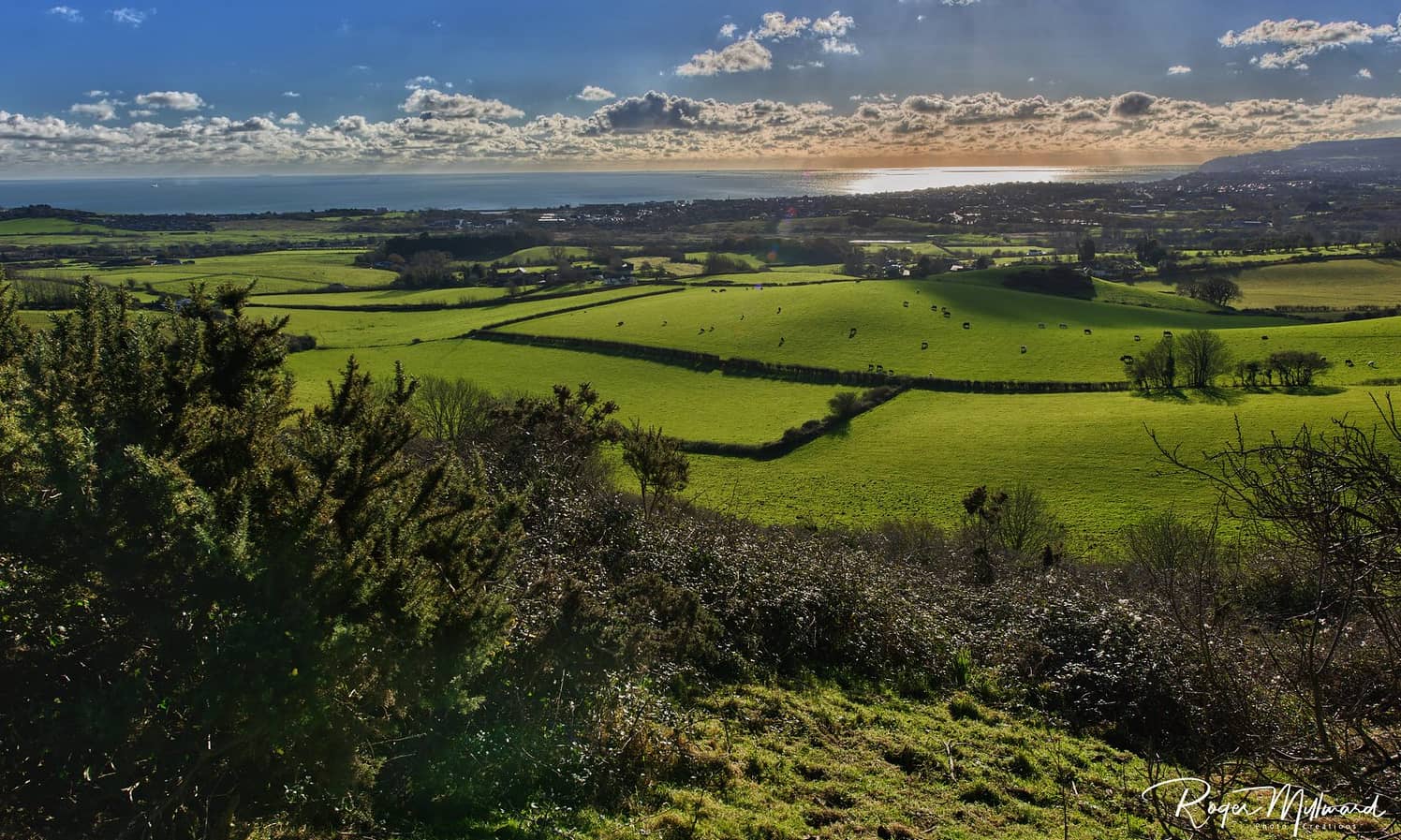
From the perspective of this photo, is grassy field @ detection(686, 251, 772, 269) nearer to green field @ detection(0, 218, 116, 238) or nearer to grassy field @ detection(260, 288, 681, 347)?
grassy field @ detection(260, 288, 681, 347)

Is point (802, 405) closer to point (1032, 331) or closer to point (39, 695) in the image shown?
point (1032, 331)

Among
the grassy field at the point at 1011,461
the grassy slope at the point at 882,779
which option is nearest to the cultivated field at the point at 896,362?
the grassy field at the point at 1011,461

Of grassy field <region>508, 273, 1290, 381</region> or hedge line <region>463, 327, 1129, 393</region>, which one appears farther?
grassy field <region>508, 273, 1290, 381</region>

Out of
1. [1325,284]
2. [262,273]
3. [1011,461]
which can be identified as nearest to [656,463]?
[1011,461]

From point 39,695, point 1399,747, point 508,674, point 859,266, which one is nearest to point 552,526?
point 508,674

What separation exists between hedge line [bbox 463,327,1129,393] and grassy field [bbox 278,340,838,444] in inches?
60.3

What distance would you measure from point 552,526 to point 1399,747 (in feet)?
48.7

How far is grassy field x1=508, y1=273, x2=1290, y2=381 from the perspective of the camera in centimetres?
6406

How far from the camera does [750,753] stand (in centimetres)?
1105

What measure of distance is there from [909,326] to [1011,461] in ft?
106

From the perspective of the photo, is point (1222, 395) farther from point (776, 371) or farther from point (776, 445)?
point (776, 445)

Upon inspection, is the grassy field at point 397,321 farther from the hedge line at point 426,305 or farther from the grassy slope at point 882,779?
the grassy slope at point 882,779

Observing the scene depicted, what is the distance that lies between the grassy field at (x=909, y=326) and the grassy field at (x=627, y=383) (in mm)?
5872

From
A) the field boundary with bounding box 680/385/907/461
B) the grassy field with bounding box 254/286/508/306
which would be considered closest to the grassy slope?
the field boundary with bounding box 680/385/907/461
